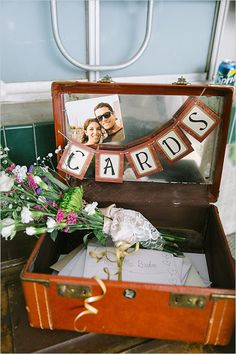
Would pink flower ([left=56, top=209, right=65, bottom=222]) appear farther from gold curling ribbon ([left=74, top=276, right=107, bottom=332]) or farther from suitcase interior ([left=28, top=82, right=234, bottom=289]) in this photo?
gold curling ribbon ([left=74, top=276, right=107, bottom=332])

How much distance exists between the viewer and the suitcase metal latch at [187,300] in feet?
2.36

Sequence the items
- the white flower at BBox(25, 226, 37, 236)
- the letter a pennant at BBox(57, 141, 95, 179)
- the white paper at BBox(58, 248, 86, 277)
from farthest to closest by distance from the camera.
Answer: the letter a pennant at BBox(57, 141, 95, 179)
the white paper at BBox(58, 248, 86, 277)
the white flower at BBox(25, 226, 37, 236)

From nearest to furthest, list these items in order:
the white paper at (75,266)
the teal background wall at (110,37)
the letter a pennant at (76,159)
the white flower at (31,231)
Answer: the white flower at (31,231)
the white paper at (75,266)
the letter a pennant at (76,159)
the teal background wall at (110,37)

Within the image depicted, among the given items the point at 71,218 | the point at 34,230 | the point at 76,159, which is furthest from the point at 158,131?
the point at 34,230

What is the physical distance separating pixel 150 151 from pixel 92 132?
8.3 inches

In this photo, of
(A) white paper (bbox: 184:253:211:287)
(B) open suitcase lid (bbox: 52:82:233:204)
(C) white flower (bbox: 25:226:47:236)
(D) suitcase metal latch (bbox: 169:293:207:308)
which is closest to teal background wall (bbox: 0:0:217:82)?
(B) open suitcase lid (bbox: 52:82:233:204)

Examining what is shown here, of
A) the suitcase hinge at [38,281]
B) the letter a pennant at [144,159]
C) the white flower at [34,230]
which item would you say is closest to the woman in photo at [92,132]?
the letter a pennant at [144,159]

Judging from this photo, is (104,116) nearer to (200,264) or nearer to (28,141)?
(28,141)

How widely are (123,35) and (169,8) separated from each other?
235 mm

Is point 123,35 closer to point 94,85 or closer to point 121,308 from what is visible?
point 94,85

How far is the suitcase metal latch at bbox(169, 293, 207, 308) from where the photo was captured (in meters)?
0.72

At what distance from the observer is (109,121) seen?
104 centimetres

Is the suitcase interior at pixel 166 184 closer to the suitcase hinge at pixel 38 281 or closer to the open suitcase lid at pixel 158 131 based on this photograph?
the open suitcase lid at pixel 158 131

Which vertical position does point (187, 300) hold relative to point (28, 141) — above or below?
below
